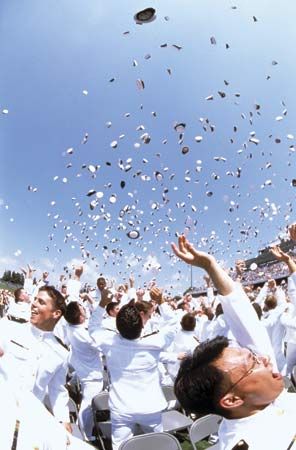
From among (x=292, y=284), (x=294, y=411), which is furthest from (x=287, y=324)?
(x=294, y=411)

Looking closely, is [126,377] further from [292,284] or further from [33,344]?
[292,284]

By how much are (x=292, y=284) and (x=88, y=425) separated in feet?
13.6

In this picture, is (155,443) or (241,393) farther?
(155,443)

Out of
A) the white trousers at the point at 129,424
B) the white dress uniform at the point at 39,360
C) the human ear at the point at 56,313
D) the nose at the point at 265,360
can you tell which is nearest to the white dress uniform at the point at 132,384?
the white trousers at the point at 129,424

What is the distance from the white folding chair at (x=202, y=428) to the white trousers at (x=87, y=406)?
2594mm

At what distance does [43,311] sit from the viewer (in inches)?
162

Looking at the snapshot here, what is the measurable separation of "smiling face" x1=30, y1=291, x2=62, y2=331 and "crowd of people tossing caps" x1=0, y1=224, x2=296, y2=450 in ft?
0.03

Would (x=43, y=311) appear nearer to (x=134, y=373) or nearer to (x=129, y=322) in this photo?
(x=129, y=322)

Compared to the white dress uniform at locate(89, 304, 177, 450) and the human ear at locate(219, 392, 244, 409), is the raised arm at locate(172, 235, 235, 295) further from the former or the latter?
the white dress uniform at locate(89, 304, 177, 450)

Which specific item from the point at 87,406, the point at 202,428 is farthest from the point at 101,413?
the point at 202,428

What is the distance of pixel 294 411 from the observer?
1.98m

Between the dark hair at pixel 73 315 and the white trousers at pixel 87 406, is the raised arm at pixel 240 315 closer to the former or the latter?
the dark hair at pixel 73 315

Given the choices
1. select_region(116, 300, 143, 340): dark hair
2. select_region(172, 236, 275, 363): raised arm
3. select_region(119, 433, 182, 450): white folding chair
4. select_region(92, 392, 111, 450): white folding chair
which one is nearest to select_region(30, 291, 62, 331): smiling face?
select_region(116, 300, 143, 340): dark hair

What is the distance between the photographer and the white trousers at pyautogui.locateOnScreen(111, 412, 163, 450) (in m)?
4.68
